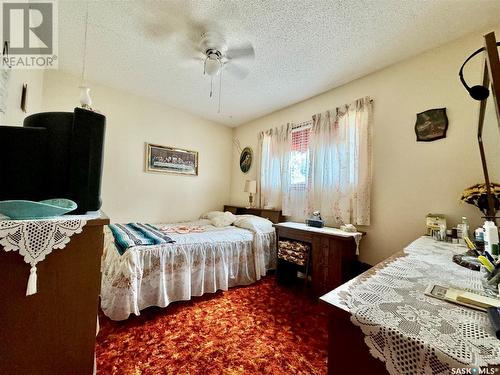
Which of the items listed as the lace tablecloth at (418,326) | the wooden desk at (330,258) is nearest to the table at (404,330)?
the lace tablecloth at (418,326)

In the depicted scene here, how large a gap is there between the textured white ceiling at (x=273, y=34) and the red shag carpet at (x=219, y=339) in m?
2.67

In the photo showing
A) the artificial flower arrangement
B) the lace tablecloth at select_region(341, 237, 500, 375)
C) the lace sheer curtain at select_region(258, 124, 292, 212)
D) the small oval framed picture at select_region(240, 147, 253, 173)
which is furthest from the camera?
the small oval framed picture at select_region(240, 147, 253, 173)

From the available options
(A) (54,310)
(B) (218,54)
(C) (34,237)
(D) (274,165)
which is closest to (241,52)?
(B) (218,54)

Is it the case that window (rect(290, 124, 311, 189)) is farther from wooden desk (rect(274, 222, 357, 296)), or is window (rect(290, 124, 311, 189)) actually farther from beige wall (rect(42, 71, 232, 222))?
beige wall (rect(42, 71, 232, 222))

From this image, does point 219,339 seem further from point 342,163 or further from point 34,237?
point 342,163

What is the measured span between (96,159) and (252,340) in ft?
5.53

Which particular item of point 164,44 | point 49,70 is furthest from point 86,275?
point 49,70

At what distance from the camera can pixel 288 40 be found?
1.96 m

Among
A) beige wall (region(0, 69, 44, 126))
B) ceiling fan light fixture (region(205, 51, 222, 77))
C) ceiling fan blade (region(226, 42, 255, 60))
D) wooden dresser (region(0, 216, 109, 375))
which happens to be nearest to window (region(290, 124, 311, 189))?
ceiling fan blade (region(226, 42, 255, 60))

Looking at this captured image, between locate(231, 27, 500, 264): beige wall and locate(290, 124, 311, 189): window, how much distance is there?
2.49 feet

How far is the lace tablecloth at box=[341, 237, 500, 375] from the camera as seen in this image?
436 mm

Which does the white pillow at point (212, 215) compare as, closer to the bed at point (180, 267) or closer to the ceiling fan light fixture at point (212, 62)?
the bed at point (180, 267)

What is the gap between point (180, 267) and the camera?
2.17 meters

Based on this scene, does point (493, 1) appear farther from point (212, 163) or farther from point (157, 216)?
point (157, 216)
